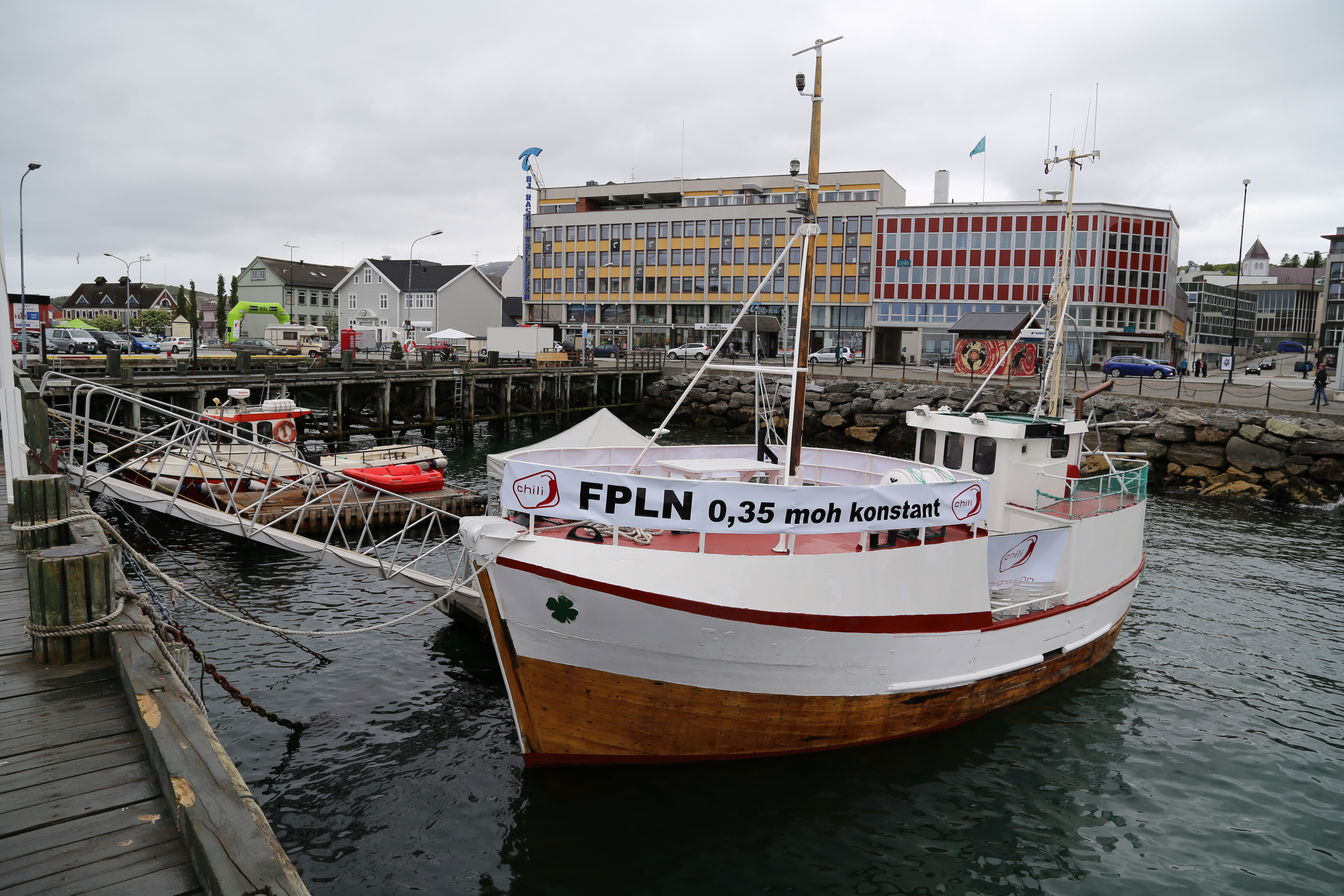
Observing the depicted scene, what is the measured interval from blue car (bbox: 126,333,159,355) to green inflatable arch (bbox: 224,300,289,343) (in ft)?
20.7

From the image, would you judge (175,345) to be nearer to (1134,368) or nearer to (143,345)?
(143,345)

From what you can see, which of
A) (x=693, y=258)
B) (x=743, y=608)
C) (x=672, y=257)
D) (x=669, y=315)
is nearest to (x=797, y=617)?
(x=743, y=608)

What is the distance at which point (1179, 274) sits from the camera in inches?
4247

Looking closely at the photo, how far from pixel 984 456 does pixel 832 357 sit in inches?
2157

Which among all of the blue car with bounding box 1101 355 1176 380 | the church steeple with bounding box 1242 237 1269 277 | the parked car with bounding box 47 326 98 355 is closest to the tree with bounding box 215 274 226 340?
the parked car with bounding box 47 326 98 355

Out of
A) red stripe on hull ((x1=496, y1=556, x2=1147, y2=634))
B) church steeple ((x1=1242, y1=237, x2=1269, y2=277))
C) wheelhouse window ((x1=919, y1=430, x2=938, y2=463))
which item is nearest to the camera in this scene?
red stripe on hull ((x1=496, y1=556, x2=1147, y2=634))

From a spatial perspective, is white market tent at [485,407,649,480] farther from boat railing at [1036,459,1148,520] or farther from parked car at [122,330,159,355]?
parked car at [122,330,159,355]

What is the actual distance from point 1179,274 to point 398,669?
11956 centimetres

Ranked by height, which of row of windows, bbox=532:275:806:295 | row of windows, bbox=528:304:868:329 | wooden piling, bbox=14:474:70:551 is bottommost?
wooden piling, bbox=14:474:70:551

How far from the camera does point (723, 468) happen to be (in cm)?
1264

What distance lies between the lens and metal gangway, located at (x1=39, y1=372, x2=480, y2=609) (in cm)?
1427

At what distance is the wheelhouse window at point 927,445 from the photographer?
15.7m

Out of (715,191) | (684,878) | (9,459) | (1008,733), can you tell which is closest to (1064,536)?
(1008,733)

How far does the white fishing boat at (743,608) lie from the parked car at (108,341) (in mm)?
51142
